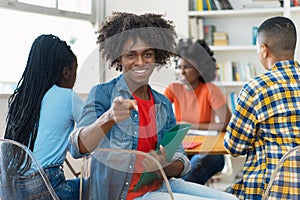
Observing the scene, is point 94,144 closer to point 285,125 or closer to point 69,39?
point 285,125

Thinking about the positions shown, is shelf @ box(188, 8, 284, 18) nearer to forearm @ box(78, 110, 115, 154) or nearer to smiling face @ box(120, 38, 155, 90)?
smiling face @ box(120, 38, 155, 90)

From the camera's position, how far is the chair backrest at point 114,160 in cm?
138

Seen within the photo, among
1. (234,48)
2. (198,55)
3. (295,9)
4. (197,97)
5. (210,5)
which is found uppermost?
(210,5)

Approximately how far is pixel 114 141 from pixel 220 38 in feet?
10.3

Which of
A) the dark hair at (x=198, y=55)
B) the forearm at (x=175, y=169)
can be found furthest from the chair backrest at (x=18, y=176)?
the dark hair at (x=198, y=55)

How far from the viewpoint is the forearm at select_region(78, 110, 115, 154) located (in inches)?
58.6

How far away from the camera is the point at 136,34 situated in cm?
157

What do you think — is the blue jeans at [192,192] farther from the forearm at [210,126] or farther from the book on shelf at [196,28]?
the book on shelf at [196,28]

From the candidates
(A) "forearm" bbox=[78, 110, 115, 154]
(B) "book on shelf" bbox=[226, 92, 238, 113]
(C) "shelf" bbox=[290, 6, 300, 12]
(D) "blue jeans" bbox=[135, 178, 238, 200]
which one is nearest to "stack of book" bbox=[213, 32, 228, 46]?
(B) "book on shelf" bbox=[226, 92, 238, 113]

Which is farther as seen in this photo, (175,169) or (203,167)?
(203,167)

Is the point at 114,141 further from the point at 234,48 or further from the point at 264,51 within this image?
the point at 234,48

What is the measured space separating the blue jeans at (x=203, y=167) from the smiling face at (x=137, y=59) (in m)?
1.67

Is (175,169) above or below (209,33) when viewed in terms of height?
below

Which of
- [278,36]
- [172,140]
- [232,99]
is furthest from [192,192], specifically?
[232,99]
